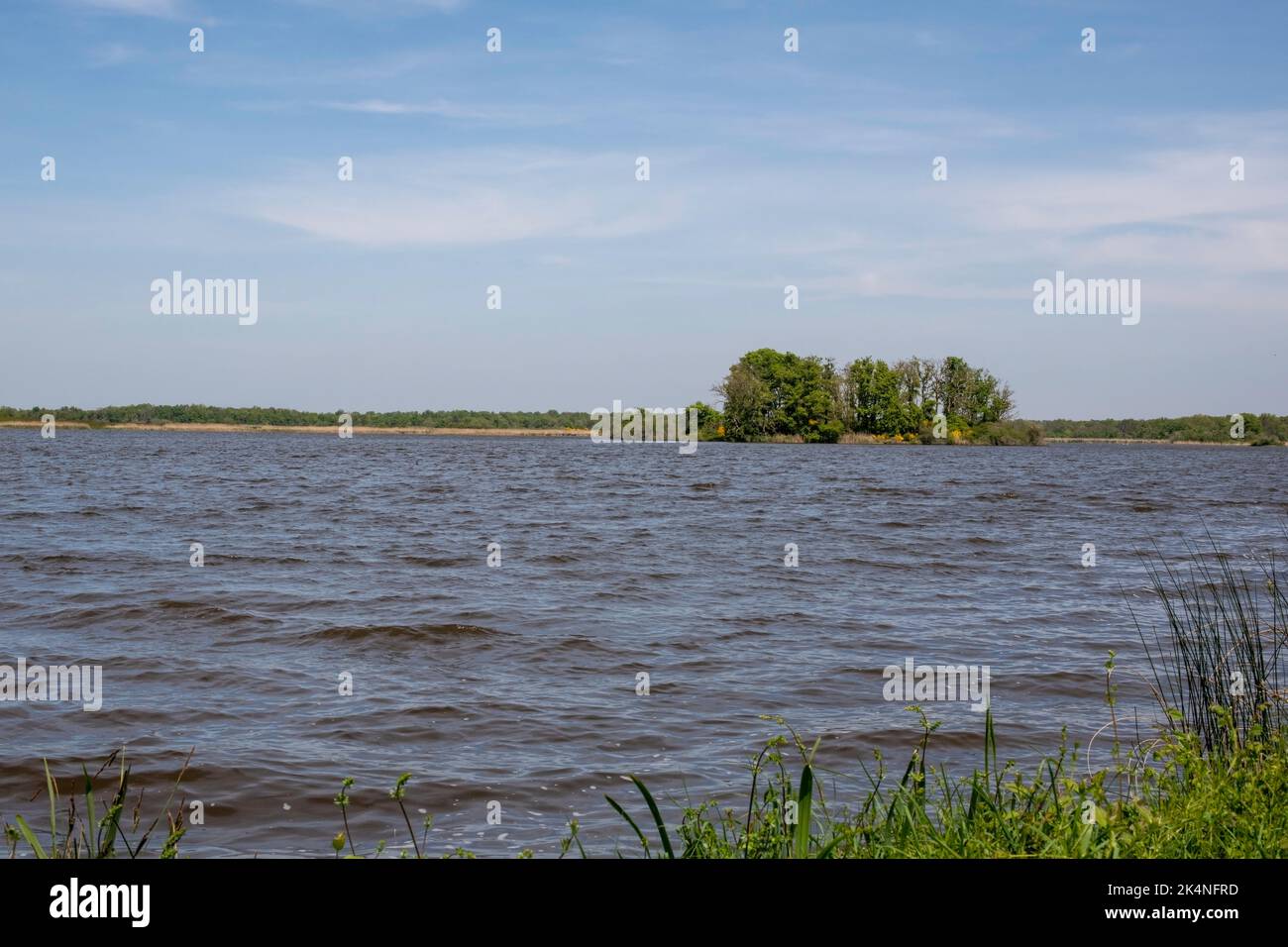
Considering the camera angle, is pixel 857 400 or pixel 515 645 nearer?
pixel 515 645

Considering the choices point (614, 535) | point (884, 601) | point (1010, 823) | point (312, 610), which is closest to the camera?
point (1010, 823)

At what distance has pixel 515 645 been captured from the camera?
12680 millimetres

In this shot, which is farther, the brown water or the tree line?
the tree line

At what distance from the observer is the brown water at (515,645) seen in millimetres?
7844

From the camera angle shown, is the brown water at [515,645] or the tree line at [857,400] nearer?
the brown water at [515,645]

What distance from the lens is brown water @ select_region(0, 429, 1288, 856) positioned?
7.84 meters

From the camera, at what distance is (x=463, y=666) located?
1155cm

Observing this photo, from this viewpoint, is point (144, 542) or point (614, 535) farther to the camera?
point (614, 535)

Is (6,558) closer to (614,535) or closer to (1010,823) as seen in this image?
(614,535)
